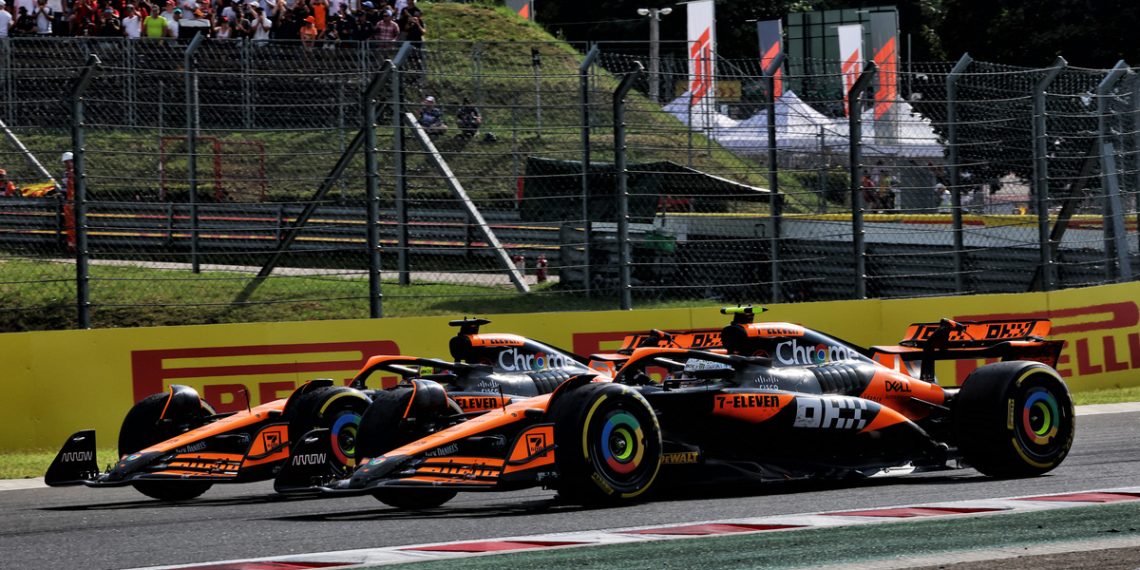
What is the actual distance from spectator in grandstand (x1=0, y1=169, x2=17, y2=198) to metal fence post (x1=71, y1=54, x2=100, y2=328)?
2.14 m

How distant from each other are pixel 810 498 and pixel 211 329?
6172 mm

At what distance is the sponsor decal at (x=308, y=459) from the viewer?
9.45 meters

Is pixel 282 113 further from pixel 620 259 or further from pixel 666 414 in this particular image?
pixel 666 414

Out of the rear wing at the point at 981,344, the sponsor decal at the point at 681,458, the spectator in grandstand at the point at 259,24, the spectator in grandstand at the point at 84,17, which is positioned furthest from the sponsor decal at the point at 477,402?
the spectator in grandstand at the point at 84,17

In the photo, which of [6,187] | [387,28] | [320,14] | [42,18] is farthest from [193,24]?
[6,187]

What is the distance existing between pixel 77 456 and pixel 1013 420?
570cm

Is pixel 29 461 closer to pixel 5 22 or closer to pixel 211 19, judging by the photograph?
pixel 5 22

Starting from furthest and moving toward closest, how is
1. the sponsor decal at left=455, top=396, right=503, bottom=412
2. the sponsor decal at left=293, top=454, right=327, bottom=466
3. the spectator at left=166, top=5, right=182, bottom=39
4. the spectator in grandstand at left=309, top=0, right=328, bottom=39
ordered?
the spectator in grandstand at left=309, top=0, right=328, bottom=39 → the spectator at left=166, top=5, right=182, bottom=39 → the sponsor decal at left=455, top=396, right=503, bottom=412 → the sponsor decal at left=293, top=454, right=327, bottom=466

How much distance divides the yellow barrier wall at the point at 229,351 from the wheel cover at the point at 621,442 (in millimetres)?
5100

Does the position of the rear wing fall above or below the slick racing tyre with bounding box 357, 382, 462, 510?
above

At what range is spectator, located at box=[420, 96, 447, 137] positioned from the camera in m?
14.6

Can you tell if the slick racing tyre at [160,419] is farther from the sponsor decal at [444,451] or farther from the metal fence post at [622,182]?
the metal fence post at [622,182]

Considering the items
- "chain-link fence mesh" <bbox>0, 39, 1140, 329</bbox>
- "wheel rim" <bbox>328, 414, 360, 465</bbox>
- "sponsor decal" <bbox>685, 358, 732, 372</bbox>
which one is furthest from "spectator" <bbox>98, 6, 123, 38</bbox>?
"sponsor decal" <bbox>685, 358, 732, 372</bbox>

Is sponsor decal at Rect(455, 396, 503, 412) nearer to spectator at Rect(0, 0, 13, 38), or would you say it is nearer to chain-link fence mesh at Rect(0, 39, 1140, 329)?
chain-link fence mesh at Rect(0, 39, 1140, 329)
